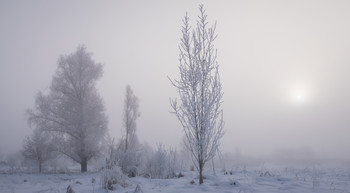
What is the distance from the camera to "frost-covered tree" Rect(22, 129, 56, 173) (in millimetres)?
15820

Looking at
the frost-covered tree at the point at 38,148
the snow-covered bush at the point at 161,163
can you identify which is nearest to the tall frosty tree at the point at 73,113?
the frost-covered tree at the point at 38,148

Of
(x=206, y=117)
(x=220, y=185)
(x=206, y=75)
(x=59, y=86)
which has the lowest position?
(x=220, y=185)

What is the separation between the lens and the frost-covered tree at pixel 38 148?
15820 mm

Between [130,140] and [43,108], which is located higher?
[43,108]

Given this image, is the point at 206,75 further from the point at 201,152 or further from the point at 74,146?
the point at 74,146

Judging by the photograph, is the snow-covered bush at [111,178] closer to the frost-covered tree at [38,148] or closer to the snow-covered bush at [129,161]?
the snow-covered bush at [129,161]

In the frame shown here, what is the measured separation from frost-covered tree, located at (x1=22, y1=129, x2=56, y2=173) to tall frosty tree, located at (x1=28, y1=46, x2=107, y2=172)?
0.83 metres

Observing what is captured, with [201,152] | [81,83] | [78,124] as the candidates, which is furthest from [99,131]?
[201,152]

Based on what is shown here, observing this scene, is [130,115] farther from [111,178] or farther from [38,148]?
[111,178]

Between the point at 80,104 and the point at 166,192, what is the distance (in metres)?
12.9

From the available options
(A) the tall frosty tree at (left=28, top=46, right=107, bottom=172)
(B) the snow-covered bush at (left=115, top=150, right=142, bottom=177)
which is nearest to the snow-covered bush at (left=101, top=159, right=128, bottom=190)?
(B) the snow-covered bush at (left=115, top=150, right=142, bottom=177)

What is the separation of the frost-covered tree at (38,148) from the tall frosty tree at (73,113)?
830mm

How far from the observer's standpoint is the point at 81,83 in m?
16.3

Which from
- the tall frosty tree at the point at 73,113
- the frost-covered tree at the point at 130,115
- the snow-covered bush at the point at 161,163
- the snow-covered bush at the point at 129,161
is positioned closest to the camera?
the snow-covered bush at the point at 161,163
